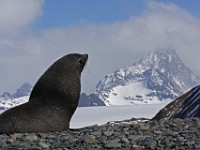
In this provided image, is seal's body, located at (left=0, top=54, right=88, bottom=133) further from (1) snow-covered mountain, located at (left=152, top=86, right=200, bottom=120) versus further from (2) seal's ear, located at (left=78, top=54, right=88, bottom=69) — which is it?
(1) snow-covered mountain, located at (left=152, top=86, right=200, bottom=120)

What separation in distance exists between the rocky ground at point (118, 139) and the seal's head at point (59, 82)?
1.56m

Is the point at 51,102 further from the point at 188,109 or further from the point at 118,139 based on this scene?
the point at 188,109

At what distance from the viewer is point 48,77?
13.4 metres

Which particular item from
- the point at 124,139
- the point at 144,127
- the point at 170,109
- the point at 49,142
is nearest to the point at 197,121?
the point at 144,127

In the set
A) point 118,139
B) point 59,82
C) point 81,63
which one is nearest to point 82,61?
point 81,63

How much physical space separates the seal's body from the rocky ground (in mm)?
698

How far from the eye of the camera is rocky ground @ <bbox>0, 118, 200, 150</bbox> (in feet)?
33.1

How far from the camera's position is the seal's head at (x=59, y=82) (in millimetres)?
13281

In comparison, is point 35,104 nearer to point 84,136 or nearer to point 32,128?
point 32,128

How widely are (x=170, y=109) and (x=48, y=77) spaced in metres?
27.2

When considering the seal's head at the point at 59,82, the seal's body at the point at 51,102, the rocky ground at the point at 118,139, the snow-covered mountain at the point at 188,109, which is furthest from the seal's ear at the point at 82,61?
the snow-covered mountain at the point at 188,109

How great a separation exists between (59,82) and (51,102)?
566 millimetres

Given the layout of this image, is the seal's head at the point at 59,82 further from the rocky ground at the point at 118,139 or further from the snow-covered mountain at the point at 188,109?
the snow-covered mountain at the point at 188,109

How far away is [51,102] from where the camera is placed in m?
13.1
